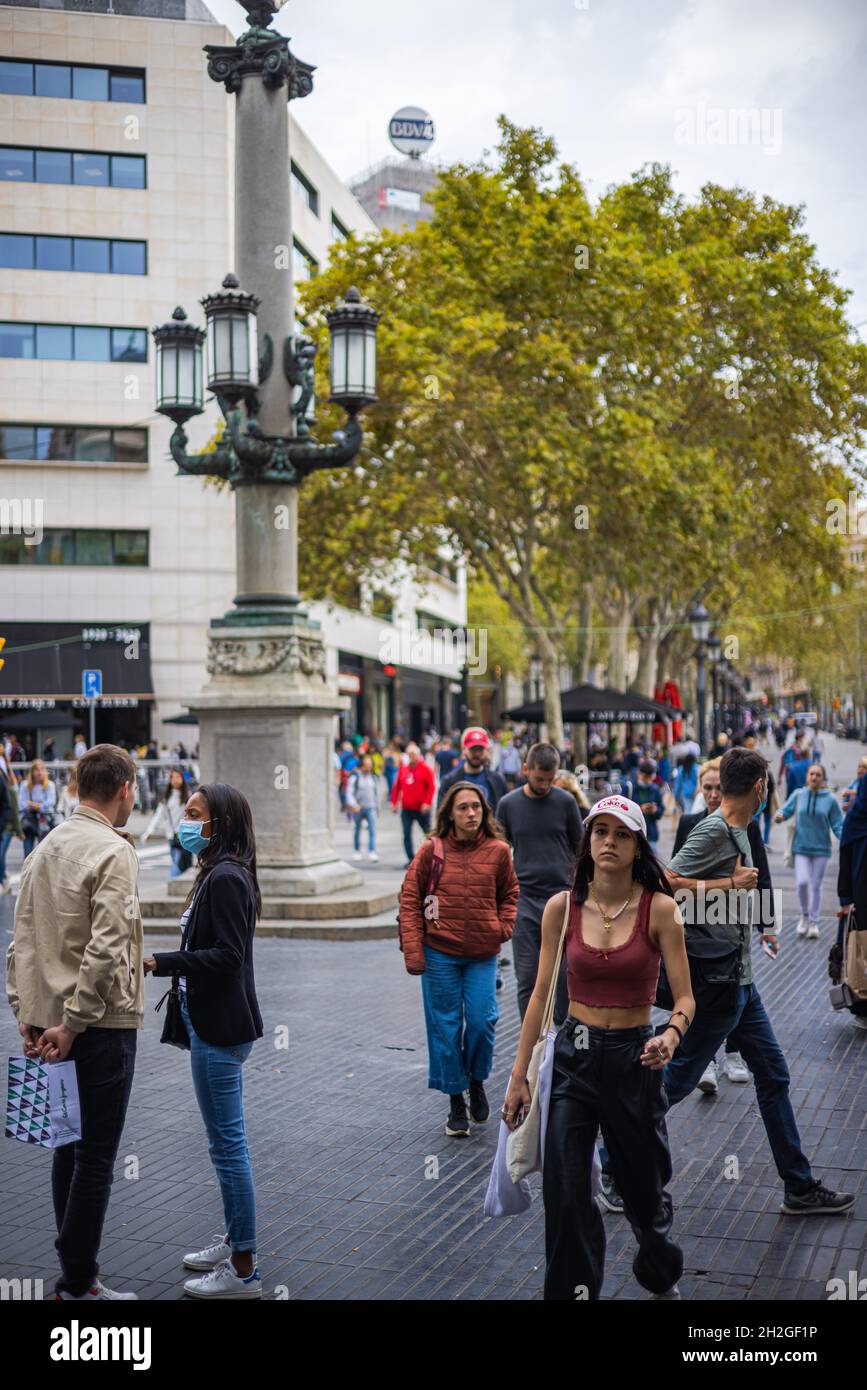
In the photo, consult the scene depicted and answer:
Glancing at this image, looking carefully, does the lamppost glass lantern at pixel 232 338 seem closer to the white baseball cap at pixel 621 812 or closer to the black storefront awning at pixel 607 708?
the white baseball cap at pixel 621 812

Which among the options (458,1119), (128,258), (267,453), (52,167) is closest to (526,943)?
(458,1119)

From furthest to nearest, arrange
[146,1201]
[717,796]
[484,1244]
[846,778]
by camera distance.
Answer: [846,778] < [717,796] < [146,1201] < [484,1244]

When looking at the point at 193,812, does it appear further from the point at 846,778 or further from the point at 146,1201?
the point at 846,778

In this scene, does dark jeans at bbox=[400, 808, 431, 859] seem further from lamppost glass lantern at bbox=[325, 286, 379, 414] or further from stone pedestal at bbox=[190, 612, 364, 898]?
lamppost glass lantern at bbox=[325, 286, 379, 414]

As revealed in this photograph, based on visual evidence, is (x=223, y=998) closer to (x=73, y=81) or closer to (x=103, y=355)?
(x=103, y=355)

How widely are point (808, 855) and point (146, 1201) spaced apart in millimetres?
8221

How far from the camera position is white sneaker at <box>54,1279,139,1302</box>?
14.5 ft

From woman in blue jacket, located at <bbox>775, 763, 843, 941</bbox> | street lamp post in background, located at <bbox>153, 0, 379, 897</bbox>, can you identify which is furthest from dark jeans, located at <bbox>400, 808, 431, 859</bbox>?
woman in blue jacket, located at <bbox>775, 763, 843, 941</bbox>

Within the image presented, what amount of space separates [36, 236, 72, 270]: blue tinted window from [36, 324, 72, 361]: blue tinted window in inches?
67.0

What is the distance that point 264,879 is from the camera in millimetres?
12836

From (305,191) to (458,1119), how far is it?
42927mm

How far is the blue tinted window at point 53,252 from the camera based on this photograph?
130 ft

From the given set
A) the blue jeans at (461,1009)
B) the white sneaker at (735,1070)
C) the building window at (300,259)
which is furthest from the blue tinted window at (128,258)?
the blue jeans at (461,1009)
